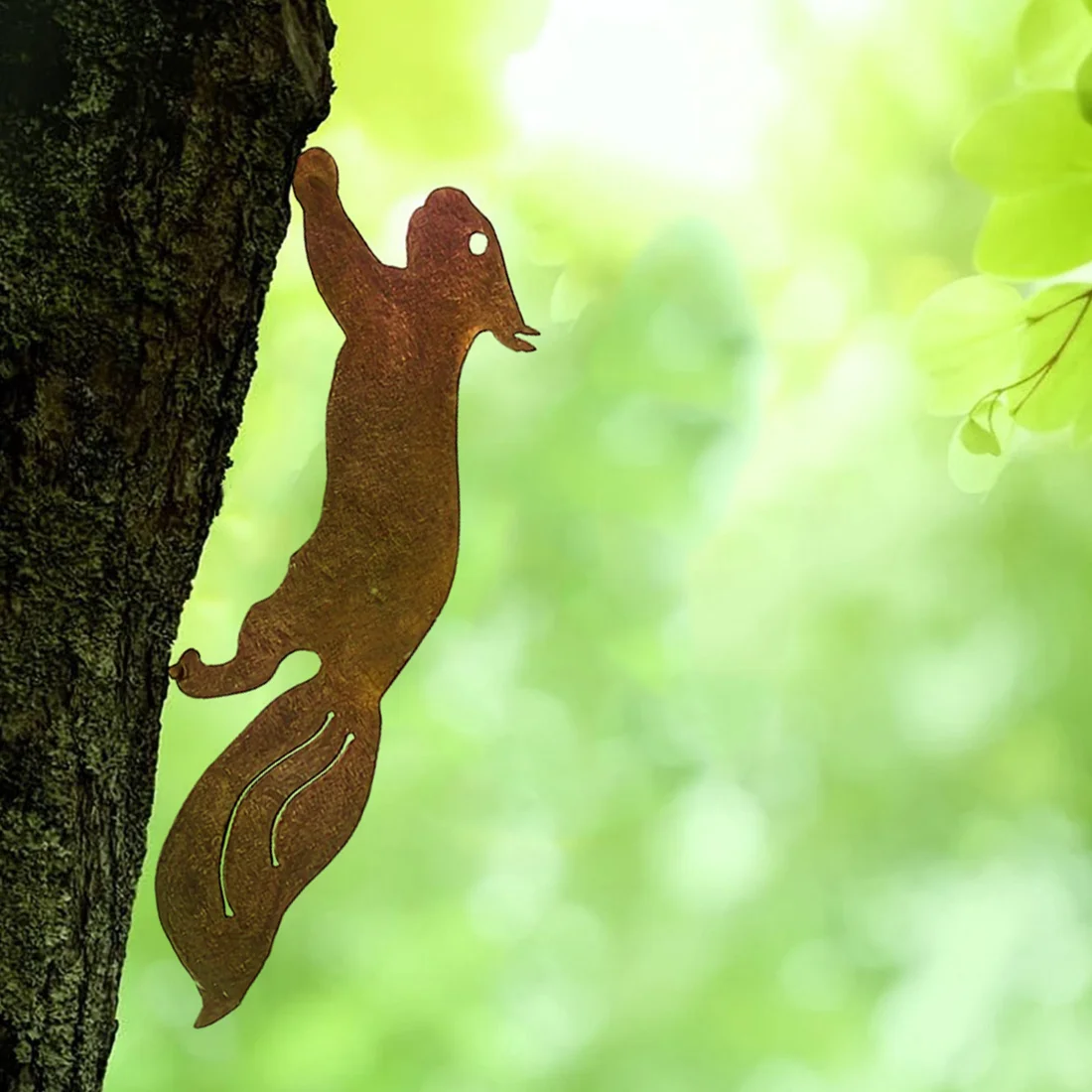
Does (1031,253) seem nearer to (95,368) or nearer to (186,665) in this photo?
(95,368)

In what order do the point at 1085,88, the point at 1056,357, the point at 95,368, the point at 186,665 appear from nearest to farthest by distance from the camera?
1. the point at 1085,88
2. the point at 1056,357
3. the point at 95,368
4. the point at 186,665

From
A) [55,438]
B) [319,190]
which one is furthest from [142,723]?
[319,190]

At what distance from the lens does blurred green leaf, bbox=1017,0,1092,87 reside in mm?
305

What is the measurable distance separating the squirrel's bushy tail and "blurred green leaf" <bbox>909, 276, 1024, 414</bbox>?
55 cm

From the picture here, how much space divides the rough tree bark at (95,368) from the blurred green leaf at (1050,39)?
0.42m

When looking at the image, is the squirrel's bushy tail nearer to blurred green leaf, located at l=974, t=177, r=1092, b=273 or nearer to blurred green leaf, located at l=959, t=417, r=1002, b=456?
blurred green leaf, located at l=959, t=417, r=1002, b=456

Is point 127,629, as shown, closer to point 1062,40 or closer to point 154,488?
point 154,488

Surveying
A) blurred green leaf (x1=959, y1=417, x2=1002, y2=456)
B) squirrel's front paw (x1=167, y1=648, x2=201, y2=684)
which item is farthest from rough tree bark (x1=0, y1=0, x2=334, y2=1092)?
blurred green leaf (x1=959, y1=417, x2=1002, y2=456)

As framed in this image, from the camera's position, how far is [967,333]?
1.23 ft

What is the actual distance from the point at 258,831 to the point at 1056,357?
0.64 meters

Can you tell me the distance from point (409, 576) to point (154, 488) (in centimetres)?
24

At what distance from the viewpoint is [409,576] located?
81 cm

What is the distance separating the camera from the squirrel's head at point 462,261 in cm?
84

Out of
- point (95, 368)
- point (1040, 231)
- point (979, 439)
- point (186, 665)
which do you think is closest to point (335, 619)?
point (186, 665)
